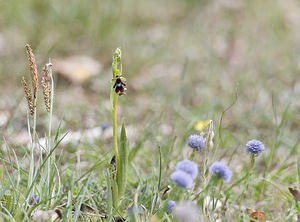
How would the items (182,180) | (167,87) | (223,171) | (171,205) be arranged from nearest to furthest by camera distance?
(182,180), (223,171), (171,205), (167,87)

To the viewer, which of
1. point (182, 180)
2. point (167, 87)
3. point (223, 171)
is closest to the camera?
point (182, 180)

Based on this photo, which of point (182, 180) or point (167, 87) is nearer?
point (182, 180)

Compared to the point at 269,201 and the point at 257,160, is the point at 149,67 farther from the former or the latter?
the point at 269,201

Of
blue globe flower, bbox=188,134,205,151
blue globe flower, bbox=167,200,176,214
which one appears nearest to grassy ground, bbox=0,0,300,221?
blue globe flower, bbox=167,200,176,214

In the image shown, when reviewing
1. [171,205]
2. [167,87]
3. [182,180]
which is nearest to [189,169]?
[182,180]

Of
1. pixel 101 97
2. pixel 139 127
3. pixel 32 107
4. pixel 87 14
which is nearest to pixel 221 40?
pixel 87 14

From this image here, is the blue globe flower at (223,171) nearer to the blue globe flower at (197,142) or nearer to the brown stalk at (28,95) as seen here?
the blue globe flower at (197,142)

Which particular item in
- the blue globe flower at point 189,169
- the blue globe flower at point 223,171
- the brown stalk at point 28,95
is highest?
the brown stalk at point 28,95

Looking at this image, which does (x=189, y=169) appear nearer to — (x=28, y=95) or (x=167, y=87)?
(x=28, y=95)

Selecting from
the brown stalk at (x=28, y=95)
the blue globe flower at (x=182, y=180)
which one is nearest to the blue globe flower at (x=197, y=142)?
the blue globe flower at (x=182, y=180)
